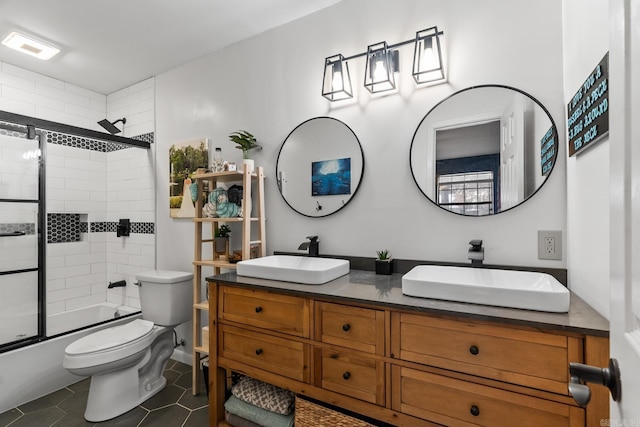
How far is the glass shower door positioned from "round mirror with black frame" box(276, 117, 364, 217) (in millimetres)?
1928

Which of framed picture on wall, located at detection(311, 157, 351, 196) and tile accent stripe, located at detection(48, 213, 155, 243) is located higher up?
framed picture on wall, located at detection(311, 157, 351, 196)

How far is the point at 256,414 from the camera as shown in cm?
165

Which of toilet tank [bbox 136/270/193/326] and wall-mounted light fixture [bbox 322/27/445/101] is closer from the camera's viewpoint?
wall-mounted light fixture [bbox 322/27/445/101]

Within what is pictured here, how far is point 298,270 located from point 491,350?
2.77ft

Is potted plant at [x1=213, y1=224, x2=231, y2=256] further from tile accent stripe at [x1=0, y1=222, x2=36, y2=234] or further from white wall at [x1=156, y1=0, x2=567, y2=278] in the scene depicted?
tile accent stripe at [x1=0, y1=222, x2=36, y2=234]

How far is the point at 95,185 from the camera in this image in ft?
10.8

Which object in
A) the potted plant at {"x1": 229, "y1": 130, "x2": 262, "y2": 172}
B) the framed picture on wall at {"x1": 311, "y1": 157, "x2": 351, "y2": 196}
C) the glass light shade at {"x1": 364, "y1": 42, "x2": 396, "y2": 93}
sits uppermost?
the glass light shade at {"x1": 364, "y1": 42, "x2": 396, "y2": 93}

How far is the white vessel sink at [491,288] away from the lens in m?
1.06

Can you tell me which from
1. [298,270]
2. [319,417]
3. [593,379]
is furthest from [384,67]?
[319,417]

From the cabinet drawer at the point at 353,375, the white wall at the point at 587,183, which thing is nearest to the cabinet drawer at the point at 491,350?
the cabinet drawer at the point at 353,375

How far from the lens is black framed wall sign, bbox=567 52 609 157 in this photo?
99 centimetres

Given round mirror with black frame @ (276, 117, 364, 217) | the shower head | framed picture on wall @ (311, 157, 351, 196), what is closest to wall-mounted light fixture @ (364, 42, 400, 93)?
round mirror with black frame @ (276, 117, 364, 217)

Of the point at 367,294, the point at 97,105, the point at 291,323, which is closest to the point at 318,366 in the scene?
the point at 291,323

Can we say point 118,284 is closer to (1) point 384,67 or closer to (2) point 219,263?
(2) point 219,263
